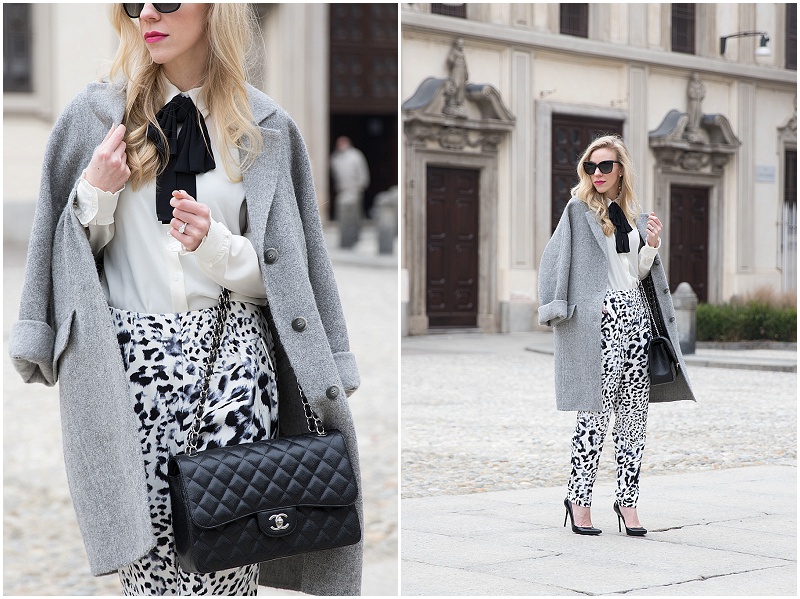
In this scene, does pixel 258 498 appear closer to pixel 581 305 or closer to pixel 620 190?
pixel 581 305

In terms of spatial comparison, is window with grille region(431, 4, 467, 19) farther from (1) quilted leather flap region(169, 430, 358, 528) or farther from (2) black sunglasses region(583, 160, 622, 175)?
(1) quilted leather flap region(169, 430, 358, 528)

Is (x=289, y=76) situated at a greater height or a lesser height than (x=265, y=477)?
greater

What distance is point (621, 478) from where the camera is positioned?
4.90 meters

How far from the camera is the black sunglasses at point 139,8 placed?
2.59 m

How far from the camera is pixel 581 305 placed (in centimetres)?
481

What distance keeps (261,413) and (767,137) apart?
20.1m

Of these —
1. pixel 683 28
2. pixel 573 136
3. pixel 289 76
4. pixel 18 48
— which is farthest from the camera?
pixel 289 76

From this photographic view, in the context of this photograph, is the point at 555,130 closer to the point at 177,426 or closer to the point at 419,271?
the point at 419,271

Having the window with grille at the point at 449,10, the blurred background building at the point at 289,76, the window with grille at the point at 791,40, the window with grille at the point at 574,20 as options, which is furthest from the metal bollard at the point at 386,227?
the window with grille at the point at 791,40

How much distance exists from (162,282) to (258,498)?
18.8 inches

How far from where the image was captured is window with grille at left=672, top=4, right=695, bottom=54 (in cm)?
2000

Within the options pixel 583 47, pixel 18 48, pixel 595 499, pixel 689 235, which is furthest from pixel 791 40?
pixel 595 499

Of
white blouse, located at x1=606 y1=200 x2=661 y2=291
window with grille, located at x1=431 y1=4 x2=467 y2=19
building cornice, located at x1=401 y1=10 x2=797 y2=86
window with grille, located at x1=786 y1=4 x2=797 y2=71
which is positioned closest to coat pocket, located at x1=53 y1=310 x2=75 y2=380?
white blouse, located at x1=606 y1=200 x2=661 y2=291

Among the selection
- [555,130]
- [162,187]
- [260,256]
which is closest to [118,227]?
[162,187]
